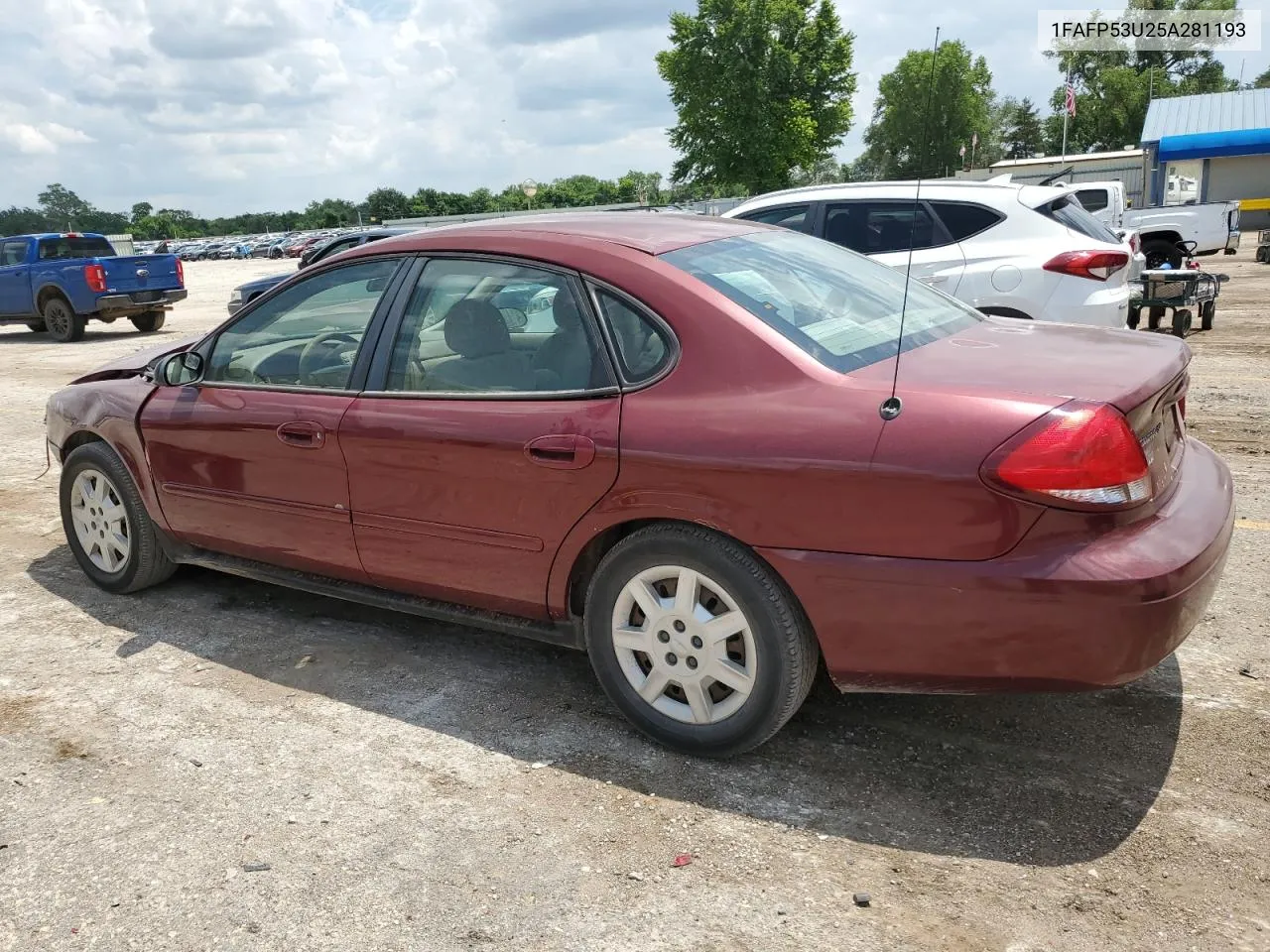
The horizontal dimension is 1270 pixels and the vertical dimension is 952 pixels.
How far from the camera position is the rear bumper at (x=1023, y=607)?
103 inches

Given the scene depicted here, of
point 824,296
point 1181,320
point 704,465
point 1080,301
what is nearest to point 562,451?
point 704,465

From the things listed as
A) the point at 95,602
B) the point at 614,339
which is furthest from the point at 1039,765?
the point at 95,602

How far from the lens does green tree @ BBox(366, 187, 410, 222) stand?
90250 millimetres

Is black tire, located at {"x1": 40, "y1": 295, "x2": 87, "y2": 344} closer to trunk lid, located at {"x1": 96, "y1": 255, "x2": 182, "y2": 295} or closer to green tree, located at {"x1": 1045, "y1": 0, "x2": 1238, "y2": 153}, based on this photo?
trunk lid, located at {"x1": 96, "y1": 255, "x2": 182, "y2": 295}

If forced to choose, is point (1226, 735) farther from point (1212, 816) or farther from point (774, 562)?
point (774, 562)

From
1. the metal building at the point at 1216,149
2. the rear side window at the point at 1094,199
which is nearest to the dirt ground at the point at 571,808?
the rear side window at the point at 1094,199

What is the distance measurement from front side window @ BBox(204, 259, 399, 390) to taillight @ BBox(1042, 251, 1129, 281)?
206 inches

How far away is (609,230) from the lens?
145 inches

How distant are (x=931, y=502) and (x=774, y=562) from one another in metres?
0.47

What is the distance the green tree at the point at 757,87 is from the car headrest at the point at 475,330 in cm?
4797

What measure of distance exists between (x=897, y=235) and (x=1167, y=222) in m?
18.3

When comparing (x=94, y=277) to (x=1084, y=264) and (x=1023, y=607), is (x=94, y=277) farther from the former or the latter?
(x=1023, y=607)

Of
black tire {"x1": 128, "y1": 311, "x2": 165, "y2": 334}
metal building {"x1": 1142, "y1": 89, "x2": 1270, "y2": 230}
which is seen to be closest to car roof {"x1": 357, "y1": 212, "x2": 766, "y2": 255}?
black tire {"x1": 128, "y1": 311, "x2": 165, "y2": 334}

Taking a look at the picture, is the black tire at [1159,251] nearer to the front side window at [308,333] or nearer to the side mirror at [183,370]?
the front side window at [308,333]
